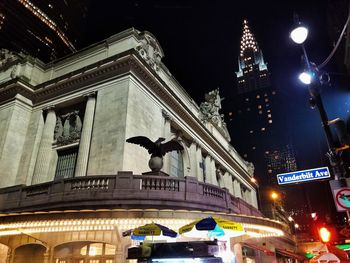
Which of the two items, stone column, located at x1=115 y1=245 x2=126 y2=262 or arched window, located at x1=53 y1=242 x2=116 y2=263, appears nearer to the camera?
stone column, located at x1=115 y1=245 x2=126 y2=262

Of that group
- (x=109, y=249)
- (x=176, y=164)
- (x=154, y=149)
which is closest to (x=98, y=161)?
(x=154, y=149)

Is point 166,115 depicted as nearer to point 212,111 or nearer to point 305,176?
point 305,176

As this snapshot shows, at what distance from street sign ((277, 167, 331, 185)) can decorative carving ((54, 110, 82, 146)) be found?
16.3m

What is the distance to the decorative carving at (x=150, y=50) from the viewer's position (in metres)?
23.5

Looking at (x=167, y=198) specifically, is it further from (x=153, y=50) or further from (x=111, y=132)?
(x=153, y=50)

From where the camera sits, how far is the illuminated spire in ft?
482

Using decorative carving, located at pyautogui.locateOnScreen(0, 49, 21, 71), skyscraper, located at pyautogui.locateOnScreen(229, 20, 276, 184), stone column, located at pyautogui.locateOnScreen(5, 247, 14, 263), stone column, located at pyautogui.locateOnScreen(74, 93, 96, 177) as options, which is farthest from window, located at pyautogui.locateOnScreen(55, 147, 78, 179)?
skyscraper, located at pyautogui.locateOnScreen(229, 20, 276, 184)

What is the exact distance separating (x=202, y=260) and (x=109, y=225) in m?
7.46

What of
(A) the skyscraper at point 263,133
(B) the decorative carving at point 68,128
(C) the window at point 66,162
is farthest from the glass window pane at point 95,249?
(A) the skyscraper at point 263,133

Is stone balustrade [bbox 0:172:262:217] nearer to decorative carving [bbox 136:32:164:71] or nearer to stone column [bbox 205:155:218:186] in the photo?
decorative carving [bbox 136:32:164:71]

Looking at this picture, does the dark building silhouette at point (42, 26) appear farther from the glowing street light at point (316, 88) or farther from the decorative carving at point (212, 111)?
the glowing street light at point (316, 88)

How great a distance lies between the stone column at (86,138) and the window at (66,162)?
7.03ft

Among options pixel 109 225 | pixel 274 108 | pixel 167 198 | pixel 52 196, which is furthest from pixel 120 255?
pixel 274 108

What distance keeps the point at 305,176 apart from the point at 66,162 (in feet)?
58.9
